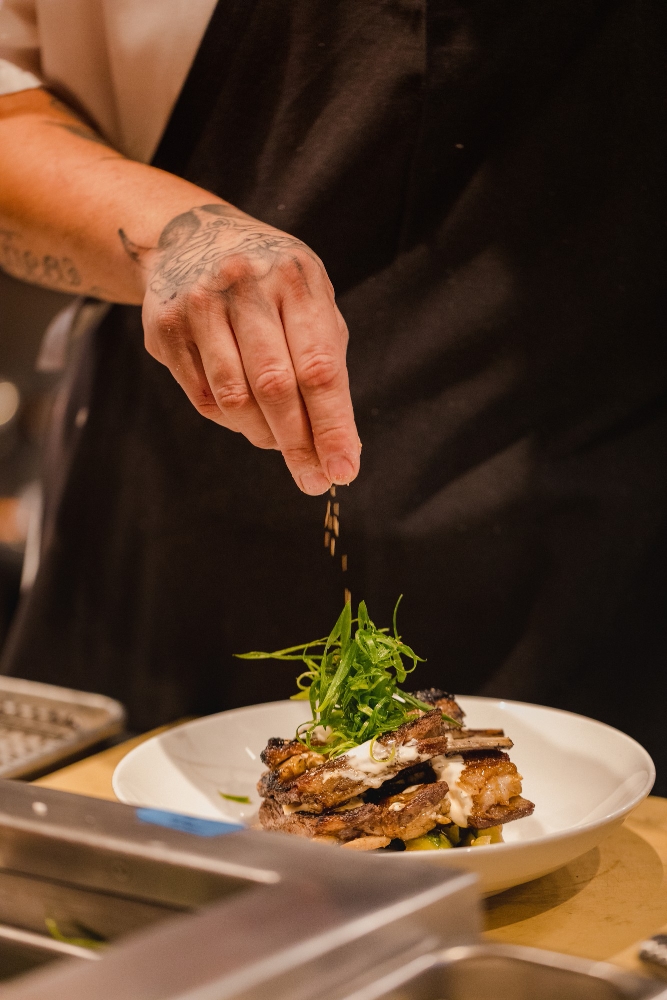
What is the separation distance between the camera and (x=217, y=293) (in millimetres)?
1010

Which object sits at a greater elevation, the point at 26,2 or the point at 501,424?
the point at 26,2

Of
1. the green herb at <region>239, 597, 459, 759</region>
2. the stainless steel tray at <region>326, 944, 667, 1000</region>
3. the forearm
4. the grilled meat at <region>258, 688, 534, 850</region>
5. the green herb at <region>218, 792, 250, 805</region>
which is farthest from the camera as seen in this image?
the forearm

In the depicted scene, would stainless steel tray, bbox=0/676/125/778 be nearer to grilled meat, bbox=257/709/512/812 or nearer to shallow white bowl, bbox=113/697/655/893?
shallow white bowl, bbox=113/697/655/893

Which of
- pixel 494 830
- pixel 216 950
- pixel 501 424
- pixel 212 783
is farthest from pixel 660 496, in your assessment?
pixel 216 950

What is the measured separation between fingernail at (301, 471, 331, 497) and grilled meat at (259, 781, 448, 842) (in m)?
0.33

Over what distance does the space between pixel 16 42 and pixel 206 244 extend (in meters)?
0.60

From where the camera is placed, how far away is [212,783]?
45.6 inches

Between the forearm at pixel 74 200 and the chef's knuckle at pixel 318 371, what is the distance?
376mm

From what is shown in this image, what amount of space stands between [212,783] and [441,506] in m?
0.55

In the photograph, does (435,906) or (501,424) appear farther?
(501,424)

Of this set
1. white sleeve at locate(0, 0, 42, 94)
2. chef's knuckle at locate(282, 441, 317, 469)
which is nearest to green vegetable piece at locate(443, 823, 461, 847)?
chef's knuckle at locate(282, 441, 317, 469)

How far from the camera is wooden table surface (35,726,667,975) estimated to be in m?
0.82

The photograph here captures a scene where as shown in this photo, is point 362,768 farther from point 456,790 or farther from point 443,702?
point 443,702

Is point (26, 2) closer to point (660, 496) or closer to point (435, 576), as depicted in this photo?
point (435, 576)
